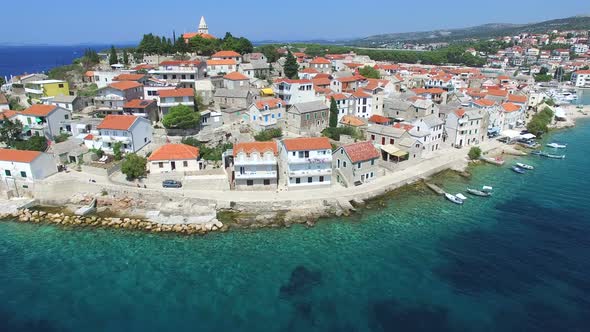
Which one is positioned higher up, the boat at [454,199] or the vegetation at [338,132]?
the vegetation at [338,132]

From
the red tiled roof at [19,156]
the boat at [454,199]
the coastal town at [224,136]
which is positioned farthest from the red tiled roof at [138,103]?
the boat at [454,199]

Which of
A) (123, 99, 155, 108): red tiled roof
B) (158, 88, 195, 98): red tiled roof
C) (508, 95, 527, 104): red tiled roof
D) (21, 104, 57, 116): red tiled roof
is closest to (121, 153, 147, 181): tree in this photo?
(123, 99, 155, 108): red tiled roof

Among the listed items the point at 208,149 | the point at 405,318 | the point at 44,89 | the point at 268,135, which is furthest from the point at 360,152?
the point at 44,89

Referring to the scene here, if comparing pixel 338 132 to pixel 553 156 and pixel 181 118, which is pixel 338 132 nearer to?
pixel 181 118

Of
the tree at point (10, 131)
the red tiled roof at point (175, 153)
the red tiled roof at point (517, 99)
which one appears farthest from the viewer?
the red tiled roof at point (517, 99)

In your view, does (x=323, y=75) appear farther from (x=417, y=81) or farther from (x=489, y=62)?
(x=489, y=62)

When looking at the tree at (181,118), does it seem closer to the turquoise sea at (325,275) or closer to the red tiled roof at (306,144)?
the red tiled roof at (306,144)

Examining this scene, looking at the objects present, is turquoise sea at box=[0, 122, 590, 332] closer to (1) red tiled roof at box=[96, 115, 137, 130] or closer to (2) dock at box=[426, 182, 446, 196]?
(2) dock at box=[426, 182, 446, 196]
